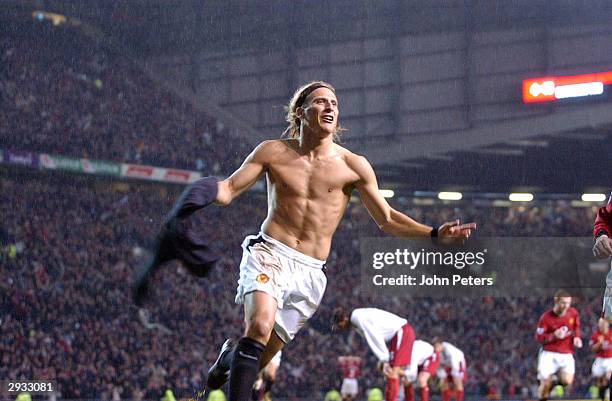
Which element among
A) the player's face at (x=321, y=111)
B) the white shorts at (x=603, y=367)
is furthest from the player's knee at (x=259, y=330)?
the white shorts at (x=603, y=367)

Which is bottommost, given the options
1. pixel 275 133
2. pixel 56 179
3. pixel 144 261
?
pixel 144 261

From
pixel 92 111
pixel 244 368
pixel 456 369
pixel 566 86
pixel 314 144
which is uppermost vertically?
pixel 92 111

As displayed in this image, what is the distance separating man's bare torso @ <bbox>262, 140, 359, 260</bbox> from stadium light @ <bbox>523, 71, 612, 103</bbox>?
83.8 feet

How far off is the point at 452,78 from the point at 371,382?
38.9 feet

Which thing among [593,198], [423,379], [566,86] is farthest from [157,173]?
[423,379]

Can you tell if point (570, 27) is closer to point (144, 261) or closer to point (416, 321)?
point (416, 321)

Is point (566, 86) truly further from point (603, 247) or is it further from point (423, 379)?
point (603, 247)

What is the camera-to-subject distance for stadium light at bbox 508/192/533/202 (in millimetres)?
34969

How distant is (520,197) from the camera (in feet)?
115

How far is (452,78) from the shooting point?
1268 inches

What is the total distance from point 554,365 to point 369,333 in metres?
3.35

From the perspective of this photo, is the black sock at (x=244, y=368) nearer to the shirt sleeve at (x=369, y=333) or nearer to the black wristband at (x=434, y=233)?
the black wristband at (x=434, y=233)

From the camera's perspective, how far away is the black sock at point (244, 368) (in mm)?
5180

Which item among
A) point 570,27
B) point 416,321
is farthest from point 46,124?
point 570,27
